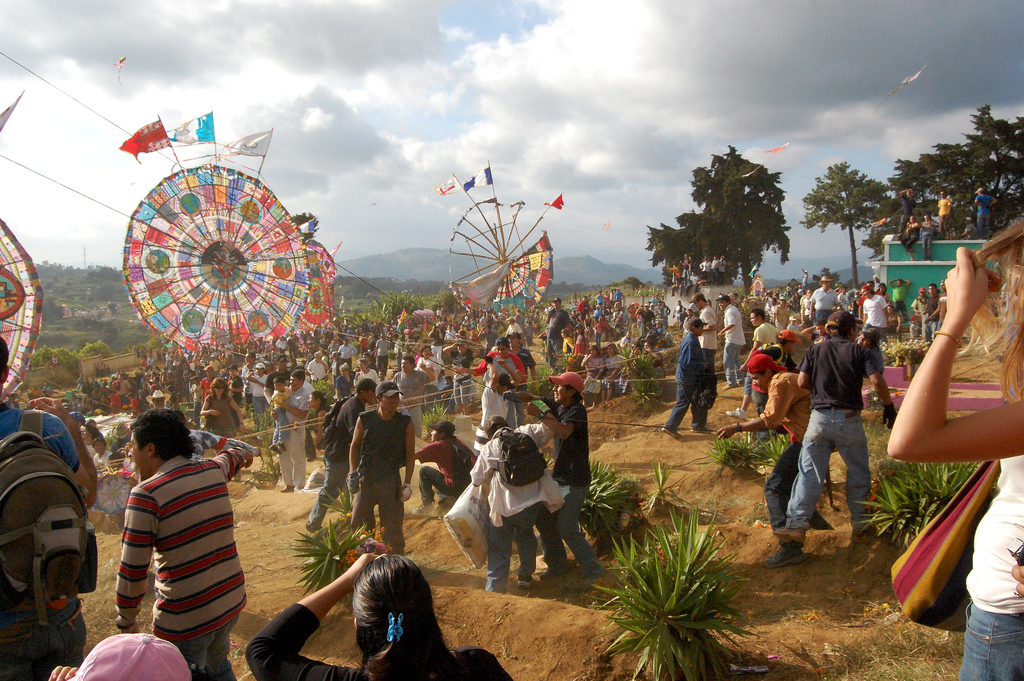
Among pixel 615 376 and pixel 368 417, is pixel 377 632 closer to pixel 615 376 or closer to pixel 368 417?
pixel 368 417

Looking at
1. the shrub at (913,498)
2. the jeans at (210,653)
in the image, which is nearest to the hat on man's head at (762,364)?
the shrub at (913,498)

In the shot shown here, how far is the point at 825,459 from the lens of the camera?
475cm

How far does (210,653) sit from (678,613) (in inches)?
100.0

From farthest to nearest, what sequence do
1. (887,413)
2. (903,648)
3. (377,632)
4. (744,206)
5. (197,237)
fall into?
(744,206) → (197,237) → (887,413) → (903,648) → (377,632)

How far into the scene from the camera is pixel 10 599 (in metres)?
2.31

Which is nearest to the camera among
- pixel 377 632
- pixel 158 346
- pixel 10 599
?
pixel 377 632

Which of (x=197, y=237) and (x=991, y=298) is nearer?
(x=991, y=298)

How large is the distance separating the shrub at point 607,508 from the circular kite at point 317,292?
171 inches

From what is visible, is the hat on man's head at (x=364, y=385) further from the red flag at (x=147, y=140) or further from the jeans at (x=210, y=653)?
the red flag at (x=147, y=140)

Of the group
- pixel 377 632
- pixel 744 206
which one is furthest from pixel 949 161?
pixel 377 632

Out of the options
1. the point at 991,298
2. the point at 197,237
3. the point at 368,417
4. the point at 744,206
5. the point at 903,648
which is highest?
the point at 744,206

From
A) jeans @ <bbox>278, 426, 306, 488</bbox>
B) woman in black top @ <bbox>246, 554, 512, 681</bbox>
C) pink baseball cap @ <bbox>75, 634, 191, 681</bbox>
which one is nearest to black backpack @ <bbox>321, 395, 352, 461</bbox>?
jeans @ <bbox>278, 426, 306, 488</bbox>

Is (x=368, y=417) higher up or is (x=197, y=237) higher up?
(x=197, y=237)

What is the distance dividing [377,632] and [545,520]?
3.99 m
